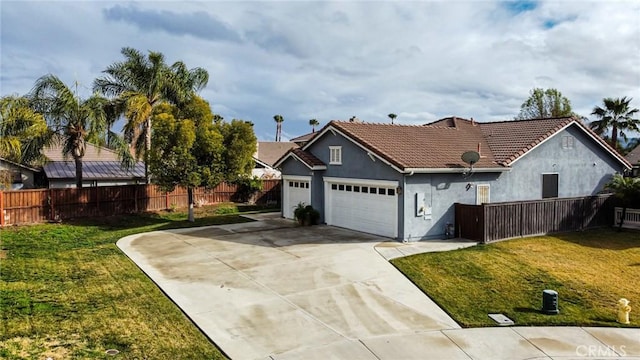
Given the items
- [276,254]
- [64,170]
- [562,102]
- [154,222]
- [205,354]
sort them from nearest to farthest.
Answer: [205,354]
[276,254]
[154,222]
[64,170]
[562,102]

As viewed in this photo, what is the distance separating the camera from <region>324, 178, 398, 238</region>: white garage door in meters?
16.8

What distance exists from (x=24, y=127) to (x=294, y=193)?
43.0 ft

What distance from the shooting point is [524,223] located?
17.0 metres

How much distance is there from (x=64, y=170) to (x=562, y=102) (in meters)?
44.9

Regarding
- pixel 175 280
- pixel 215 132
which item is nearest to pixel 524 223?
pixel 175 280

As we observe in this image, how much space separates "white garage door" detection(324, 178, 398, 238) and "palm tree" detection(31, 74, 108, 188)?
12276 mm

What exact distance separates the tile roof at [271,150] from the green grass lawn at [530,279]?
104 feet

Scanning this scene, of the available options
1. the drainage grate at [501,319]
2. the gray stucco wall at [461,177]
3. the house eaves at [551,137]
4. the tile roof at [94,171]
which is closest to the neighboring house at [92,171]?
the tile roof at [94,171]

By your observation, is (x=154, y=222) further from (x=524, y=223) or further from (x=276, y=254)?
(x=524, y=223)

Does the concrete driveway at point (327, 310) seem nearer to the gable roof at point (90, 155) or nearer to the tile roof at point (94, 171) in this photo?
the tile roof at point (94, 171)

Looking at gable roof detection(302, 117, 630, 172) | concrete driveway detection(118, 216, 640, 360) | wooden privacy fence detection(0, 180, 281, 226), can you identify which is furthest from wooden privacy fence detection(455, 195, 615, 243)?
wooden privacy fence detection(0, 180, 281, 226)

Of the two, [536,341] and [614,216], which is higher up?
[614,216]

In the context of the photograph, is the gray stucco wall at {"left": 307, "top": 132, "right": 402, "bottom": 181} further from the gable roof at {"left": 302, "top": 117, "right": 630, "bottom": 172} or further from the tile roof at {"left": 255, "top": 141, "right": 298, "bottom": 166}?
the tile roof at {"left": 255, "top": 141, "right": 298, "bottom": 166}

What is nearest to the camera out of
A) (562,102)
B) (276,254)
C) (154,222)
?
(276,254)
